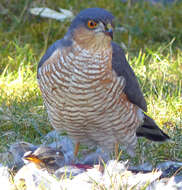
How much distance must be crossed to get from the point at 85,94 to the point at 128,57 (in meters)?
2.65

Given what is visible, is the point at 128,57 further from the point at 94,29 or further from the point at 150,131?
the point at 94,29

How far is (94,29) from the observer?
12.1 ft

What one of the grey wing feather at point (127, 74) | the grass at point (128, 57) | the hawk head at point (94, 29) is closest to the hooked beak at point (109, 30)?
the hawk head at point (94, 29)

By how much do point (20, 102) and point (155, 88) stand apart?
4.63 feet

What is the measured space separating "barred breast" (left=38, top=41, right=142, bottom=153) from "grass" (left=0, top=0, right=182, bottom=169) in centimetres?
46

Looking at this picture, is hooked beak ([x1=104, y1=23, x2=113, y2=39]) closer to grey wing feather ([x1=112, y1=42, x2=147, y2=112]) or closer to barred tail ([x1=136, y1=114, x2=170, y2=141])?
grey wing feather ([x1=112, y1=42, x2=147, y2=112])

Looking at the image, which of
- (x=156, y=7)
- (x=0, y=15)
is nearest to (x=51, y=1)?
(x=0, y=15)

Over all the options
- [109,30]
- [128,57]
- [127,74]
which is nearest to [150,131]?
[127,74]

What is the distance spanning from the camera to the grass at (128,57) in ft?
15.5

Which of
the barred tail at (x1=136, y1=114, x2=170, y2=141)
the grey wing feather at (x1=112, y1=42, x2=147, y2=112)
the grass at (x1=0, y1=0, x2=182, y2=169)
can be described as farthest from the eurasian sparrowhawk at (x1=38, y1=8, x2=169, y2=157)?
the grass at (x1=0, y1=0, x2=182, y2=169)

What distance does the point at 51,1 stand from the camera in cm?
748

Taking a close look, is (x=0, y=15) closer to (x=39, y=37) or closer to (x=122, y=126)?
(x=39, y=37)

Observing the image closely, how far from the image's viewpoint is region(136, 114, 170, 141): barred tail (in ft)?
14.7

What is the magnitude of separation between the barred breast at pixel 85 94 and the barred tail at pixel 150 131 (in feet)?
1.23
